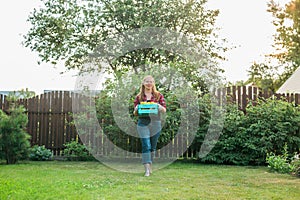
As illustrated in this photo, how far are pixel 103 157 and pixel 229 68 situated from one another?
9.42 metres

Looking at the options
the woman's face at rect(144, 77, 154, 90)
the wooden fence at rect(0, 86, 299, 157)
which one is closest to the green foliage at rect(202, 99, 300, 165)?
the woman's face at rect(144, 77, 154, 90)

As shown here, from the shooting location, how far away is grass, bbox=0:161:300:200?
3723 millimetres

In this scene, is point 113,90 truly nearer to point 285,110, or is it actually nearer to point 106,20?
point 285,110

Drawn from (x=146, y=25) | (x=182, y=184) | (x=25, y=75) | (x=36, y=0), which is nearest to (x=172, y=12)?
(x=146, y=25)

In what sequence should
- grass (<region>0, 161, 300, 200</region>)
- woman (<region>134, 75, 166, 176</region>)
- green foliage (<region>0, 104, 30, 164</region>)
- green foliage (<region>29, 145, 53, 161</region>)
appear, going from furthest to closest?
1. green foliage (<region>29, 145, 53, 161</region>)
2. green foliage (<region>0, 104, 30, 164</region>)
3. woman (<region>134, 75, 166, 176</region>)
4. grass (<region>0, 161, 300, 200</region>)

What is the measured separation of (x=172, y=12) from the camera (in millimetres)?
15758

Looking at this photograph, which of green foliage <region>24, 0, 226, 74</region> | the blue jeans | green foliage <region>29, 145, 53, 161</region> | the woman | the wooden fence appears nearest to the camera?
the blue jeans

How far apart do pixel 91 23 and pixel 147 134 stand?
11935 mm

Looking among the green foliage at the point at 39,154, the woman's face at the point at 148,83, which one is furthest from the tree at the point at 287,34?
the woman's face at the point at 148,83

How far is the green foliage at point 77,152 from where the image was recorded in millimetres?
8203

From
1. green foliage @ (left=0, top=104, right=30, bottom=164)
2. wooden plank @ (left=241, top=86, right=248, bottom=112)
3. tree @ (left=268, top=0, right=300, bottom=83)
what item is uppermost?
tree @ (left=268, top=0, right=300, bottom=83)

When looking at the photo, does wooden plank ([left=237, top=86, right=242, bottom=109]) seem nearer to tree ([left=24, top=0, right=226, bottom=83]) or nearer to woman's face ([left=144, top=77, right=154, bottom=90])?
woman's face ([left=144, top=77, right=154, bottom=90])

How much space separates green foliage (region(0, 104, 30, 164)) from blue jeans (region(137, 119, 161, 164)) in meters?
3.05

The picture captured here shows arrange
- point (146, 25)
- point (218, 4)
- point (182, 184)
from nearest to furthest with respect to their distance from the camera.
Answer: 1. point (182, 184)
2. point (146, 25)
3. point (218, 4)
